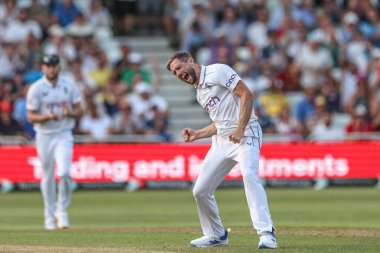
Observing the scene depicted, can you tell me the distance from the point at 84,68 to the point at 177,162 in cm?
506

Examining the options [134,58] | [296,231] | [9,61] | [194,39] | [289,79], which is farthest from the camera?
[194,39]

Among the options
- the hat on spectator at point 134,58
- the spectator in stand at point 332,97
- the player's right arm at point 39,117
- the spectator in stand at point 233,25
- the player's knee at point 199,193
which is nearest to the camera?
the player's knee at point 199,193

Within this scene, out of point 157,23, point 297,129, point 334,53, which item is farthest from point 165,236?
point 157,23

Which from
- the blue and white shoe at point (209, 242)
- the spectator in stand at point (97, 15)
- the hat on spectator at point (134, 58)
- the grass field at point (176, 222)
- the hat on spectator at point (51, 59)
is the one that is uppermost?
the spectator in stand at point (97, 15)

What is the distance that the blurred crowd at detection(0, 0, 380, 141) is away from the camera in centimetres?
2470

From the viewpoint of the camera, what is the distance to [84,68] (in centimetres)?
2691

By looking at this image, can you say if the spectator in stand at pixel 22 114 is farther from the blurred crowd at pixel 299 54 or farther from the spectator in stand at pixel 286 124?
the spectator in stand at pixel 286 124

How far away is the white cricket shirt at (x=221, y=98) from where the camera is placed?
11.4 m

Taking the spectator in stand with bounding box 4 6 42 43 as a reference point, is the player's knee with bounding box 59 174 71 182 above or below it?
below

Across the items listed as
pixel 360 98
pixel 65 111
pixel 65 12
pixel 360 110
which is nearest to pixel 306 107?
pixel 360 98

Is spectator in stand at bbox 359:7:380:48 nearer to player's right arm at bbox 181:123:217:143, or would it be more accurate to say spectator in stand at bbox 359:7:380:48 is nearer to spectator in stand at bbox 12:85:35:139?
spectator in stand at bbox 12:85:35:139

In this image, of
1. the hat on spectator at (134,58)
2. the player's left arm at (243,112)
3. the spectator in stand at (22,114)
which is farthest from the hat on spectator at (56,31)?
the player's left arm at (243,112)

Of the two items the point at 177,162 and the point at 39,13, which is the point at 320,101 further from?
the point at 39,13

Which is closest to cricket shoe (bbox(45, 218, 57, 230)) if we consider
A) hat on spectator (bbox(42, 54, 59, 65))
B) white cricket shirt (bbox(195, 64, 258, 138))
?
hat on spectator (bbox(42, 54, 59, 65))
